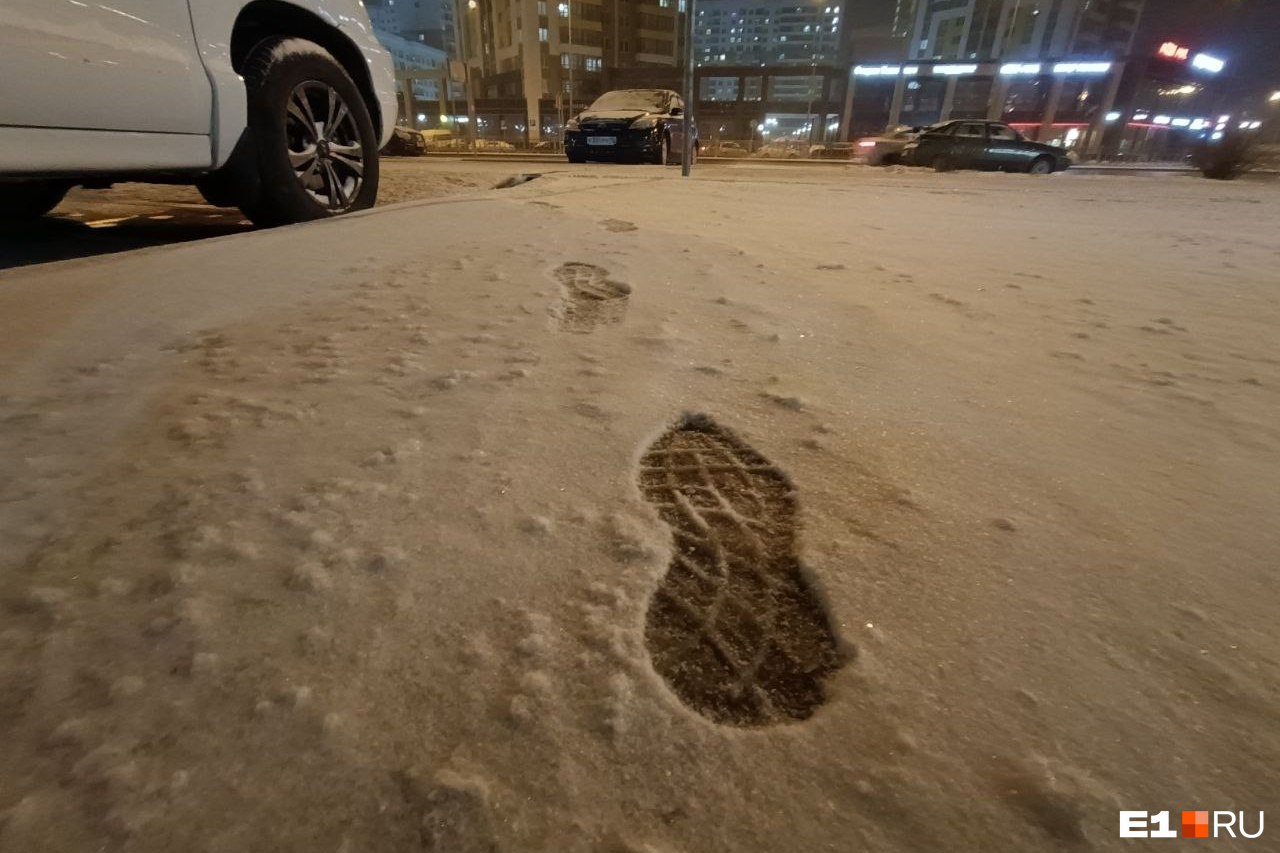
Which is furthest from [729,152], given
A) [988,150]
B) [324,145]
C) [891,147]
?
[324,145]

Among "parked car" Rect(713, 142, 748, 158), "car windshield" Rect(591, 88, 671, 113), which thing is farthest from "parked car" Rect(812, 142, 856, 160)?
"car windshield" Rect(591, 88, 671, 113)

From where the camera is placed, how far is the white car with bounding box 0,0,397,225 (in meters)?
2.09

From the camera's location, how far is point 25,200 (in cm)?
354

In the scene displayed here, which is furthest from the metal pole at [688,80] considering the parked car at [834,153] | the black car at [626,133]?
the parked car at [834,153]

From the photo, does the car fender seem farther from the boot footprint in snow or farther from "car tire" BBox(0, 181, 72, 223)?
the boot footprint in snow

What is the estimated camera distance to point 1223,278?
2781 mm

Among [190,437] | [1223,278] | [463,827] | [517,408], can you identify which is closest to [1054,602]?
[463,827]

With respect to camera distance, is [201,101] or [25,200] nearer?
[201,101]

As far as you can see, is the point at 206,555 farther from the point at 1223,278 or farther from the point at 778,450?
the point at 1223,278

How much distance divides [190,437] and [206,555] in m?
0.43

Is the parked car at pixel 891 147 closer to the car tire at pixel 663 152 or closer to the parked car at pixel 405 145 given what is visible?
the car tire at pixel 663 152

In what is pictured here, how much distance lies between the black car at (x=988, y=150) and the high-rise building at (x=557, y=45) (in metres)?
29.1

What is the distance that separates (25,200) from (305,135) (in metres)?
1.88

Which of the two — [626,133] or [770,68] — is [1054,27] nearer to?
Result: [770,68]
